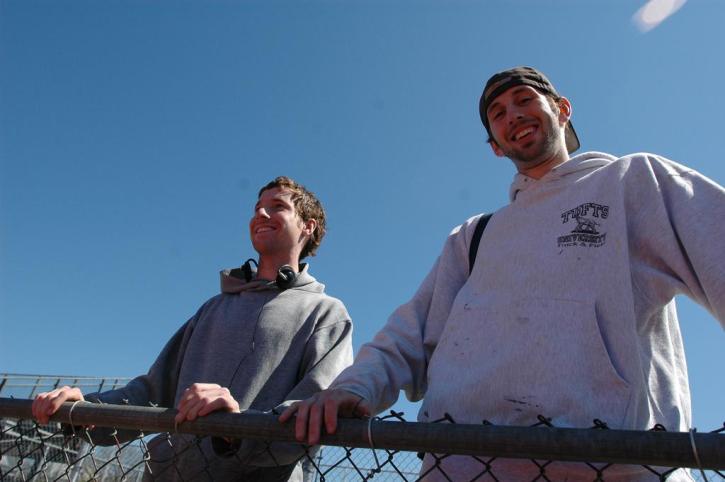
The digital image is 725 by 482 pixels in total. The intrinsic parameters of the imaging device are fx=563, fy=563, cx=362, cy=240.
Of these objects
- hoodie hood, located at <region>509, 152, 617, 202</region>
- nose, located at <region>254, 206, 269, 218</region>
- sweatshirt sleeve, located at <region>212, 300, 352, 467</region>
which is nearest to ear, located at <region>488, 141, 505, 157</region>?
hoodie hood, located at <region>509, 152, 617, 202</region>

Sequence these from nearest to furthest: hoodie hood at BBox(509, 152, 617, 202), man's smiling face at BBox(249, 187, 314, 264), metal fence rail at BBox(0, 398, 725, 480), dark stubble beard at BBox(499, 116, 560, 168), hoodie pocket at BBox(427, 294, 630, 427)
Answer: metal fence rail at BBox(0, 398, 725, 480)
hoodie pocket at BBox(427, 294, 630, 427)
hoodie hood at BBox(509, 152, 617, 202)
dark stubble beard at BBox(499, 116, 560, 168)
man's smiling face at BBox(249, 187, 314, 264)

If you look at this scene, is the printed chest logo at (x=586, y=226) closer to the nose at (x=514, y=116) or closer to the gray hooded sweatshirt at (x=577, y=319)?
the gray hooded sweatshirt at (x=577, y=319)

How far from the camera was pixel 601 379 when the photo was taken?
5.35 feet

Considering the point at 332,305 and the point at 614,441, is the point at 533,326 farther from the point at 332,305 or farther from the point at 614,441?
the point at 332,305

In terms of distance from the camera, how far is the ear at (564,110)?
8.33ft

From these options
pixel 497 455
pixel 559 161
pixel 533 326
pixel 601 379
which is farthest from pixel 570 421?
pixel 559 161

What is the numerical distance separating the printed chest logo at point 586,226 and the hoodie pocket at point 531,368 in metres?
0.25

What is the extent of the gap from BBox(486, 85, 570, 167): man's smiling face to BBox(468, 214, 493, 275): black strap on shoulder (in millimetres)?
277

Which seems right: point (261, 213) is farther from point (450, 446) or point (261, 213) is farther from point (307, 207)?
point (450, 446)

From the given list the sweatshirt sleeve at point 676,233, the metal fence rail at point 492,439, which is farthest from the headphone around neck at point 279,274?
the sweatshirt sleeve at point 676,233

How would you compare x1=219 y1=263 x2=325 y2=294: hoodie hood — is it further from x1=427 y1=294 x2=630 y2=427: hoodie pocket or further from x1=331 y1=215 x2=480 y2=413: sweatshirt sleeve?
x1=427 y1=294 x2=630 y2=427: hoodie pocket

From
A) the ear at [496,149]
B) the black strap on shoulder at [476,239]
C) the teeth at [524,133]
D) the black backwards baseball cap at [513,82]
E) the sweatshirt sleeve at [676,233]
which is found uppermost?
the black backwards baseball cap at [513,82]

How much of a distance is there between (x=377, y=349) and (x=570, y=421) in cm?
71

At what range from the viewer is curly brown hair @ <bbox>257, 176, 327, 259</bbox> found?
3.50m
